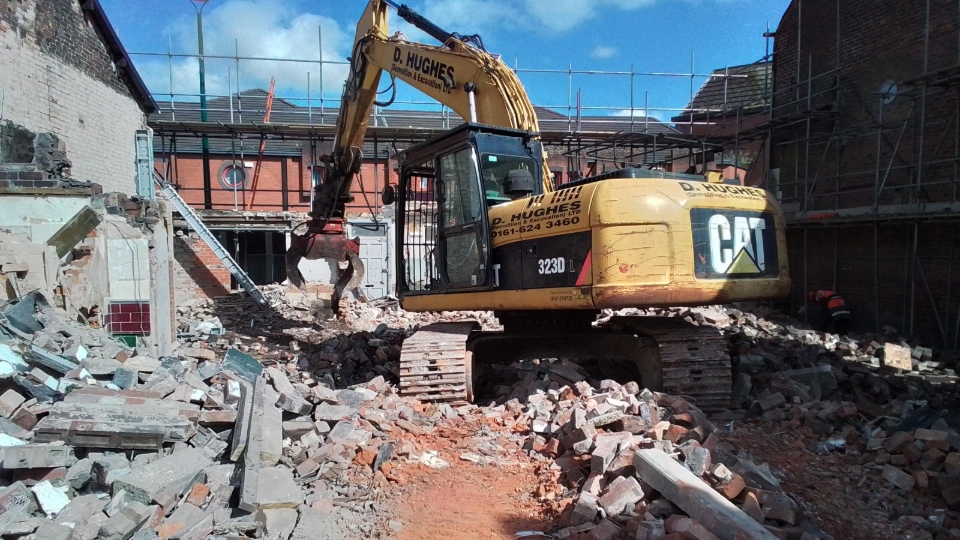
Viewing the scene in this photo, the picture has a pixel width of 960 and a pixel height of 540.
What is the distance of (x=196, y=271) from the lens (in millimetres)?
15875

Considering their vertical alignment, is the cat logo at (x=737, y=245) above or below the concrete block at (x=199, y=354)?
above

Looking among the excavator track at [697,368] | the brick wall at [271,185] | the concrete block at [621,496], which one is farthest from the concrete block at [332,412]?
the brick wall at [271,185]

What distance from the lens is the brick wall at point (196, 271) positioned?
1571 centimetres

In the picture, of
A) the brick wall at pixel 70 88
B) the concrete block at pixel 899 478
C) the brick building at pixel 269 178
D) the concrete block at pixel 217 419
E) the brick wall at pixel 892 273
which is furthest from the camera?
the brick building at pixel 269 178

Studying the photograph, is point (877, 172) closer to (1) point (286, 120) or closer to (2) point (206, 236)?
(2) point (206, 236)

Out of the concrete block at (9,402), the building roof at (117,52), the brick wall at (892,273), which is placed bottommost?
the concrete block at (9,402)

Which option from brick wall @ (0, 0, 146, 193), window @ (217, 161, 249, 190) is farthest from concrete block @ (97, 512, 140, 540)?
window @ (217, 161, 249, 190)

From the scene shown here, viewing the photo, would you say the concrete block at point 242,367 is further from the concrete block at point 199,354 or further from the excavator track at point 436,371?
the excavator track at point 436,371

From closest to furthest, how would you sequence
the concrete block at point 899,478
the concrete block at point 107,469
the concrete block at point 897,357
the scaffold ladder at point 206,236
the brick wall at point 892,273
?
the concrete block at point 107,469 < the concrete block at point 899,478 < the concrete block at point 897,357 < the brick wall at point 892,273 < the scaffold ladder at point 206,236

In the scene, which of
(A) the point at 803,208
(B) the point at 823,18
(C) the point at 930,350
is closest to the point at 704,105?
(B) the point at 823,18

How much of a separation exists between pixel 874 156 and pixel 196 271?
15.6 meters

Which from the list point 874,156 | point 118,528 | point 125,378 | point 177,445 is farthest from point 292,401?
point 874,156

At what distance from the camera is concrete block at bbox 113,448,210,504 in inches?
147

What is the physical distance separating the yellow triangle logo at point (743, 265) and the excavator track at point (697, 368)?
0.71 meters
